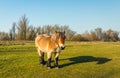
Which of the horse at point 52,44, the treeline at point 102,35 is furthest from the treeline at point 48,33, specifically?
the horse at point 52,44

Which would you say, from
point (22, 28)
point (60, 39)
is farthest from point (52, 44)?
point (22, 28)

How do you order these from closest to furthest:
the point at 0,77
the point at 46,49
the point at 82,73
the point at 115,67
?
the point at 0,77 < the point at 82,73 < the point at 46,49 < the point at 115,67

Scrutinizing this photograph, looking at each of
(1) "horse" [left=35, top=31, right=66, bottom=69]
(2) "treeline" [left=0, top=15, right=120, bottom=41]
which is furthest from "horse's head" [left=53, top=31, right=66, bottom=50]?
(2) "treeline" [left=0, top=15, right=120, bottom=41]

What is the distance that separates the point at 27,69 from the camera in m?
12.8

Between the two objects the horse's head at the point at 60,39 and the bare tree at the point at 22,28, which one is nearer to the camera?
the horse's head at the point at 60,39

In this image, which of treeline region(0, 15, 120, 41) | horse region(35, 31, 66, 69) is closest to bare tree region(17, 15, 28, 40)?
treeline region(0, 15, 120, 41)

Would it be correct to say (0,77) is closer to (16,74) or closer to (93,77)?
(16,74)

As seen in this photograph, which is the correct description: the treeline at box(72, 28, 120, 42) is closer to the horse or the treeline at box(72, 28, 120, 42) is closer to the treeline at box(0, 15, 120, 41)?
the treeline at box(0, 15, 120, 41)

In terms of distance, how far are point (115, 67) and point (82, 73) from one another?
9.70 feet

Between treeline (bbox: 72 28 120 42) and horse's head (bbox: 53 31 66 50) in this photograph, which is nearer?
horse's head (bbox: 53 31 66 50)

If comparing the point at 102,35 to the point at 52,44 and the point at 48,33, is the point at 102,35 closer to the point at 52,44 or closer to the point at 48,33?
the point at 48,33

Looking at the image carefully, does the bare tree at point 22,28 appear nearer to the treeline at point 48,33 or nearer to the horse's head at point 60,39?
the treeline at point 48,33

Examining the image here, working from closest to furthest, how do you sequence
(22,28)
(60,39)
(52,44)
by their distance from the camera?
(60,39) < (52,44) < (22,28)

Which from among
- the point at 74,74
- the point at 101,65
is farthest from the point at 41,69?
the point at 101,65
